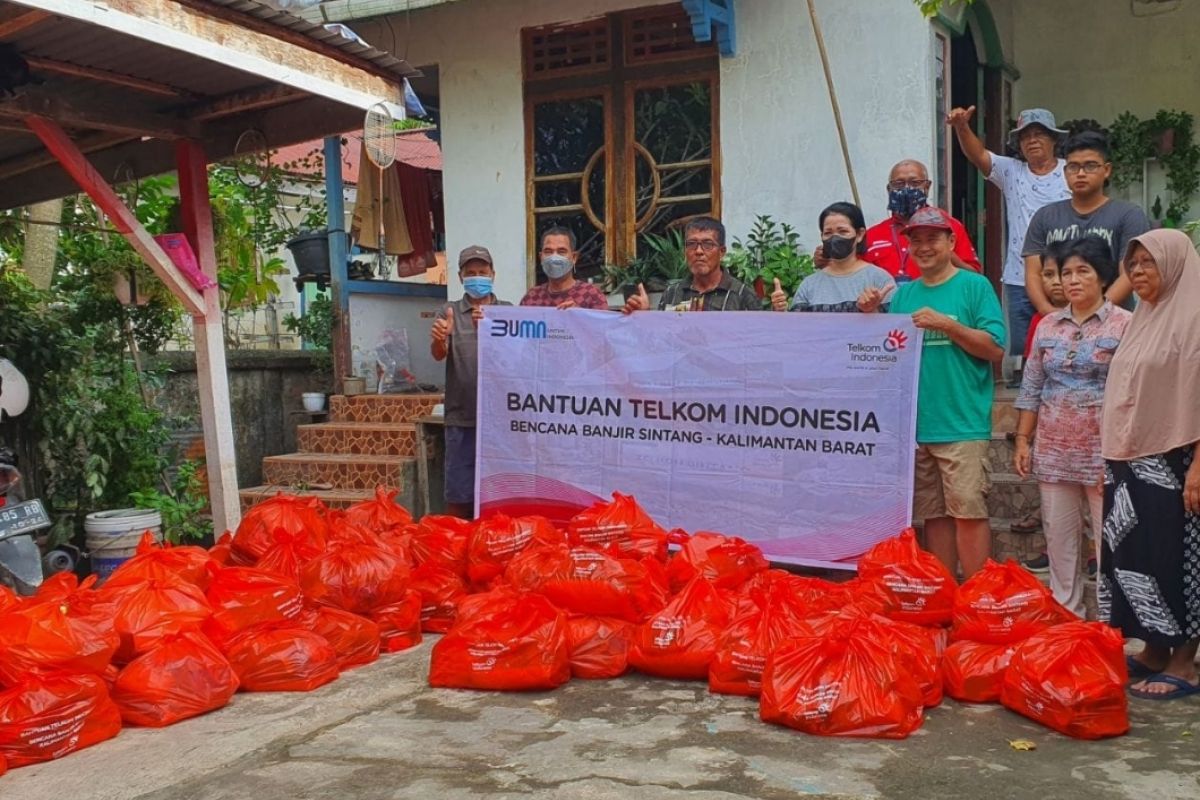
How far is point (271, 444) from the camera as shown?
934 centimetres

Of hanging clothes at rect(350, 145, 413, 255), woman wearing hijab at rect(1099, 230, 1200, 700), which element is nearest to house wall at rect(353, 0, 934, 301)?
hanging clothes at rect(350, 145, 413, 255)

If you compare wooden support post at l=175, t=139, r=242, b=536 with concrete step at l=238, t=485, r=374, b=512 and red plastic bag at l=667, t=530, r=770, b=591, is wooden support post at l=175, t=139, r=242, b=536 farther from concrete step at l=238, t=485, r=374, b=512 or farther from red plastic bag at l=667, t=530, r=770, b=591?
red plastic bag at l=667, t=530, r=770, b=591

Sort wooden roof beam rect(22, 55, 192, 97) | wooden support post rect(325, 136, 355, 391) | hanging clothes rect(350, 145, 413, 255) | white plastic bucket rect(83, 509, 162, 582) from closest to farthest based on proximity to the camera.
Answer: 1. wooden roof beam rect(22, 55, 192, 97)
2. white plastic bucket rect(83, 509, 162, 582)
3. wooden support post rect(325, 136, 355, 391)
4. hanging clothes rect(350, 145, 413, 255)

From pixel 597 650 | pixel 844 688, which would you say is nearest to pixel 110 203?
pixel 597 650

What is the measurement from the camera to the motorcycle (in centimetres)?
512

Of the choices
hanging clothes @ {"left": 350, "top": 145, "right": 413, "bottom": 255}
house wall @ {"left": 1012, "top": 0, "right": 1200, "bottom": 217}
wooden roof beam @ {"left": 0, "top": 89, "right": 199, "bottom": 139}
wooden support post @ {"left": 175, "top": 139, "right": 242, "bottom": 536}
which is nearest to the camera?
wooden roof beam @ {"left": 0, "top": 89, "right": 199, "bottom": 139}

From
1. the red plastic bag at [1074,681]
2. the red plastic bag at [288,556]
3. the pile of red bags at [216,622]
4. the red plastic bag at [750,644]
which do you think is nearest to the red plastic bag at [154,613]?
the pile of red bags at [216,622]

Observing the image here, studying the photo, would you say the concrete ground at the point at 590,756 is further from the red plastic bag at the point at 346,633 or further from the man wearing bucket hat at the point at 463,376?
the man wearing bucket hat at the point at 463,376

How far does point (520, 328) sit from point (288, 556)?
5.66 feet

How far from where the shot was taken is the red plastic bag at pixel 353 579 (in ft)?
15.0

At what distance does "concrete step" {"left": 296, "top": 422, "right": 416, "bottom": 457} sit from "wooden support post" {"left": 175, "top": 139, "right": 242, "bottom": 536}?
189 cm

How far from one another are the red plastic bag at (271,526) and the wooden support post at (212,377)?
1004 mm

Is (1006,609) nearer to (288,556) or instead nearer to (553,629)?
(553,629)

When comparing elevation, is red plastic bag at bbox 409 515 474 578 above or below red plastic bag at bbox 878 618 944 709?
above
